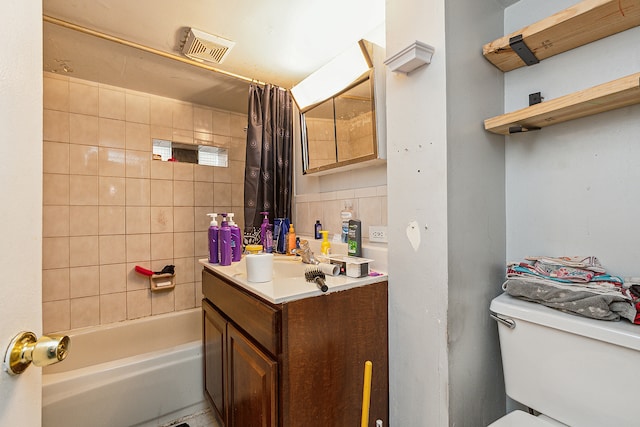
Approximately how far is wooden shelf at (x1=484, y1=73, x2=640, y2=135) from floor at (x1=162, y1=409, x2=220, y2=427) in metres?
2.07

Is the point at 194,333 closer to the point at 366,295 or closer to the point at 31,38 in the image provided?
the point at 366,295

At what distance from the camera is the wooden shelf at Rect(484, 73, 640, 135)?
753mm

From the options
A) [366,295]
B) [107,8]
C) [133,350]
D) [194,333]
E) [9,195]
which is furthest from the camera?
[194,333]

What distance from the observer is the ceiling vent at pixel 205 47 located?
1.49 metres

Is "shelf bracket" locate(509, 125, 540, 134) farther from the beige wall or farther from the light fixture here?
the beige wall

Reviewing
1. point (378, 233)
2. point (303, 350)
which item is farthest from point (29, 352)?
point (378, 233)

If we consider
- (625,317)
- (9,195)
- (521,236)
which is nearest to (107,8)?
(9,195)

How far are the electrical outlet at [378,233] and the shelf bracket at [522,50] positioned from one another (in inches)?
32.7

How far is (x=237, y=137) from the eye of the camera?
2.64 m

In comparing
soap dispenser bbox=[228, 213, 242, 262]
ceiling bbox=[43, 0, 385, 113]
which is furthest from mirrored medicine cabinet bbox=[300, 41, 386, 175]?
soap dispenser bbox=[228, 213, 242, 262]

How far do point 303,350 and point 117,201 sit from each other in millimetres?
2017

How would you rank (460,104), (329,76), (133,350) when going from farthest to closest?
(133,350)
(329,76)
(460,104)

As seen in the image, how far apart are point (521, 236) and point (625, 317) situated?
1.37 feet

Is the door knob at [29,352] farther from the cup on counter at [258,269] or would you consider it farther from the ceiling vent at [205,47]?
the ceiling vent at [205,47]
